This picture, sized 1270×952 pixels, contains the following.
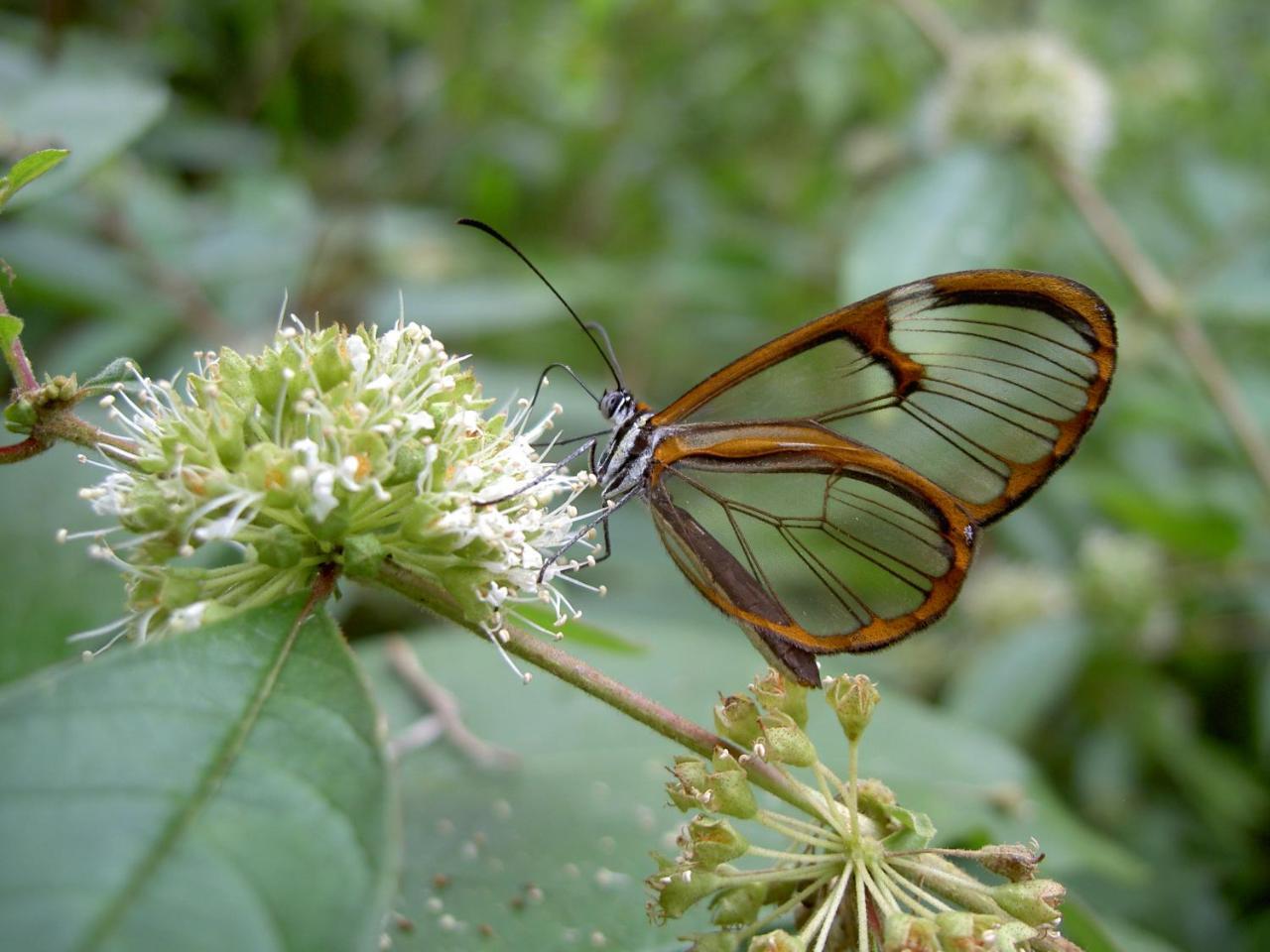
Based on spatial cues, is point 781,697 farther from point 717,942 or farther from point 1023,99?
point 1023,99

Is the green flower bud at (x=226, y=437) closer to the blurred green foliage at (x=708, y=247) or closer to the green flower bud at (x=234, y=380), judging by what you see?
the green flower bud at (x=234, y=380)

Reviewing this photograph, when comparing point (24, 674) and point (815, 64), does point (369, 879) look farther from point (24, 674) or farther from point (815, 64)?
point (815, 64)

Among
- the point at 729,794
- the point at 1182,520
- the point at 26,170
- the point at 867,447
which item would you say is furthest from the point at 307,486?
the point at 1182,520

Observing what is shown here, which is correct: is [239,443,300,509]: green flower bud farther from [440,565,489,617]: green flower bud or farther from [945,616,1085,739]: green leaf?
[945,616,1085,739]: green leaf

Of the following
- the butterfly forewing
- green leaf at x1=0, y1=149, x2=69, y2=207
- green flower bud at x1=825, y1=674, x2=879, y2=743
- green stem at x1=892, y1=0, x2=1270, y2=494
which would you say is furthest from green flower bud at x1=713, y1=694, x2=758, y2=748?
green stem at x1=892, y1=0, x2=1270, y2=494

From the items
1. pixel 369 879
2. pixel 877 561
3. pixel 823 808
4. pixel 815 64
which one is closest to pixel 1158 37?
pixel 815 64
